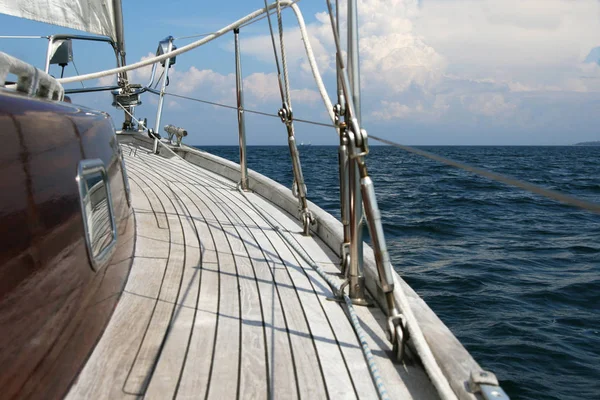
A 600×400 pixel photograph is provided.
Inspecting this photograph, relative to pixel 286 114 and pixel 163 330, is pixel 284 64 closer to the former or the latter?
pixel 286 114

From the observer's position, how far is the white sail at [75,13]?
3967mm

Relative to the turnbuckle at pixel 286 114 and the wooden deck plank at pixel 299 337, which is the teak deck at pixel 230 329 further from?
the turnbuckle at pixel 286 114

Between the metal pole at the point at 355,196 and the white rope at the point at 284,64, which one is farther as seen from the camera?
the white rope at the point at 284,64

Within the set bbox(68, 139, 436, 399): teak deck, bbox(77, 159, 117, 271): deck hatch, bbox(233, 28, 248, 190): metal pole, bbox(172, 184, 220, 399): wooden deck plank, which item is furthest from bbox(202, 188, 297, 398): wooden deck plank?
bbox(233, 28, 248, 190): metal pole

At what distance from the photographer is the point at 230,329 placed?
6.83ft

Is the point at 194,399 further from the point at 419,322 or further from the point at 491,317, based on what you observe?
the point at 491,317

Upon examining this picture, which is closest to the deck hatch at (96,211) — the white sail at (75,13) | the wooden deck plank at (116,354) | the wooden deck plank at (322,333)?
the wooden deck plank at (116,354)

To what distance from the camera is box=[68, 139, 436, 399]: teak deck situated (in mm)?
1685

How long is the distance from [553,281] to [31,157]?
16.9 ft

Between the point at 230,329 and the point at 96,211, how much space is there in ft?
1.96

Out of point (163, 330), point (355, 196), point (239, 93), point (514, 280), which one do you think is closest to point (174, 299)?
point (163, 330)

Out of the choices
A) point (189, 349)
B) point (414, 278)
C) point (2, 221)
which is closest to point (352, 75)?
point (189, 349)

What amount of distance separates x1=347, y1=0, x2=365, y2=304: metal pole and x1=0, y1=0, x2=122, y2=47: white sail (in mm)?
2575

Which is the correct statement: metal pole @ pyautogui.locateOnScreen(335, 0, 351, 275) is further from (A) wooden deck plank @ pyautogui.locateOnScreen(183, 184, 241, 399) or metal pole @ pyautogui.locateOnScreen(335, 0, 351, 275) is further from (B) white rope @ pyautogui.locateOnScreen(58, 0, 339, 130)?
(A) wooden deck plank @ pyautogui.locateOnScreen(183, 184, 241, 399)
